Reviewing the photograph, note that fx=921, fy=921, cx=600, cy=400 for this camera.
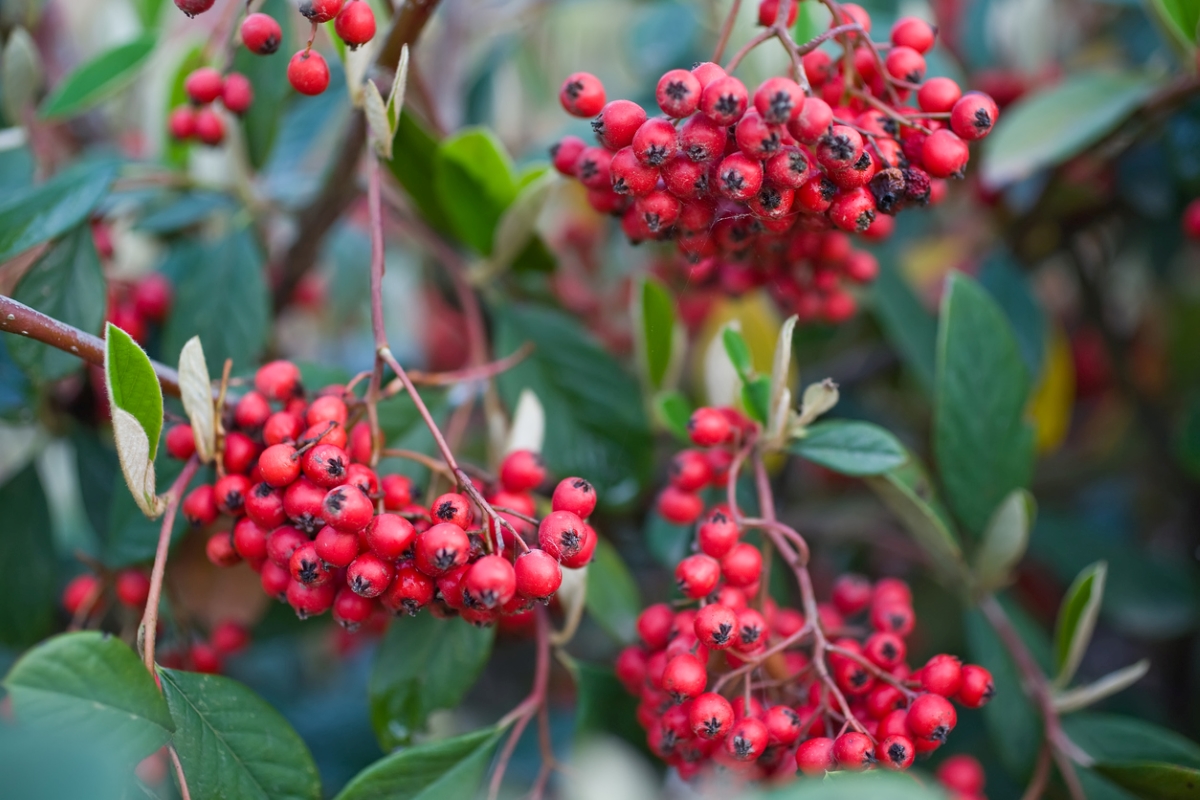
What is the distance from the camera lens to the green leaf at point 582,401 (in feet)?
3.59

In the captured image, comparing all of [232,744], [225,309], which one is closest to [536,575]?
[232,744]

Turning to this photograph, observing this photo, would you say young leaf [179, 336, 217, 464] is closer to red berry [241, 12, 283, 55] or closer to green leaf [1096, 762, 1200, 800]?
red berry [241, 12, 283, 55]

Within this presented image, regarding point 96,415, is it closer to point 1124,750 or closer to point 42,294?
point 42,294

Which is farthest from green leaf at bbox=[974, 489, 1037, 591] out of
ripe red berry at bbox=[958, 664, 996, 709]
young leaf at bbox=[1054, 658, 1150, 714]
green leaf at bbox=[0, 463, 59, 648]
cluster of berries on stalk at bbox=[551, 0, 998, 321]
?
green leaf at bbox=[0, 463, 59, 648]

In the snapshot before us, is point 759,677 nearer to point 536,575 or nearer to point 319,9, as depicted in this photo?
point 536,575

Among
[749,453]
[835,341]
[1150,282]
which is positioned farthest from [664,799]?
[1150,282]

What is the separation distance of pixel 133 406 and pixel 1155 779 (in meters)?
0.96

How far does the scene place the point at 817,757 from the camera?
0.73m

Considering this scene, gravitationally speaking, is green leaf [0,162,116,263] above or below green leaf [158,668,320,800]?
above

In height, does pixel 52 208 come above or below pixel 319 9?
below

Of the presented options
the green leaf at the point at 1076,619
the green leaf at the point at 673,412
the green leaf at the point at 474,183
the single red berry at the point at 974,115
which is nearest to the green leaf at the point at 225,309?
the green leaf at the point at 474,183

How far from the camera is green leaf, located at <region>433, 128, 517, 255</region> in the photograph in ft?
3.34

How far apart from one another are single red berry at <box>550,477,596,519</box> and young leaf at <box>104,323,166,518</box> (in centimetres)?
32

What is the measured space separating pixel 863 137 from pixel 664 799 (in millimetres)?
749
